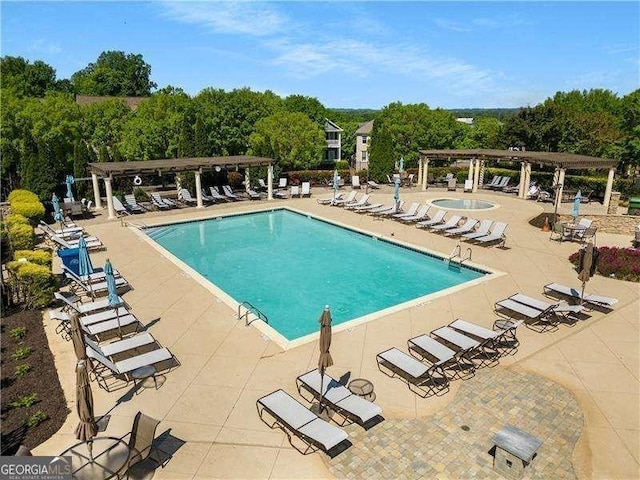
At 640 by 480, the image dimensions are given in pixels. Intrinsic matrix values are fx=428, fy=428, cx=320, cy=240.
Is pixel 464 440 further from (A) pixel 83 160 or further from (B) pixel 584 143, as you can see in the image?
(B) pixel 584 143

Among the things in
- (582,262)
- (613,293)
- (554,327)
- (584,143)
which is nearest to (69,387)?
(554,327)

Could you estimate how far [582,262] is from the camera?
1091 cm

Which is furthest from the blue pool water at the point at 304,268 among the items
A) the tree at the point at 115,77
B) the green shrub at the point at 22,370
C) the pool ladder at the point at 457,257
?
the tree at the point at 115,77

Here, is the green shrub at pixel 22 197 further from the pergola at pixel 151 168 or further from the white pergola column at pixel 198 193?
the white pergola column at pixel 198 193

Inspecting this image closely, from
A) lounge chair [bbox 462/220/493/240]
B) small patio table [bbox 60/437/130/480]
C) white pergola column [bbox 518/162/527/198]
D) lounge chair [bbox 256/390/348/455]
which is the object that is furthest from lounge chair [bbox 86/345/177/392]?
white pergola column [bbox 518/162/527/198]

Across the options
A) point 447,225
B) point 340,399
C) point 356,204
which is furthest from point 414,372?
point 356,204

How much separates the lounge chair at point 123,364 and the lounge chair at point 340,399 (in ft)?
9.42

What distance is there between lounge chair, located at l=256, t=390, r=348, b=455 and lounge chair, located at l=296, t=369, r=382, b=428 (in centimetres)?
43

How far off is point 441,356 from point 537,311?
379 centimetres

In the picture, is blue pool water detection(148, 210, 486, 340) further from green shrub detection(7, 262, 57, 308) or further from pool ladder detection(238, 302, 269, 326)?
green shrub detection(7, 262, 57, 308)

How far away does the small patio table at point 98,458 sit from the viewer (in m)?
5.80

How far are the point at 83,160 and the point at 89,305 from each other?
19.9 metres

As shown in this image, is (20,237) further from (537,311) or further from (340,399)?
(537,311)

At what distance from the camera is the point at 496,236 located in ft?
59.0
